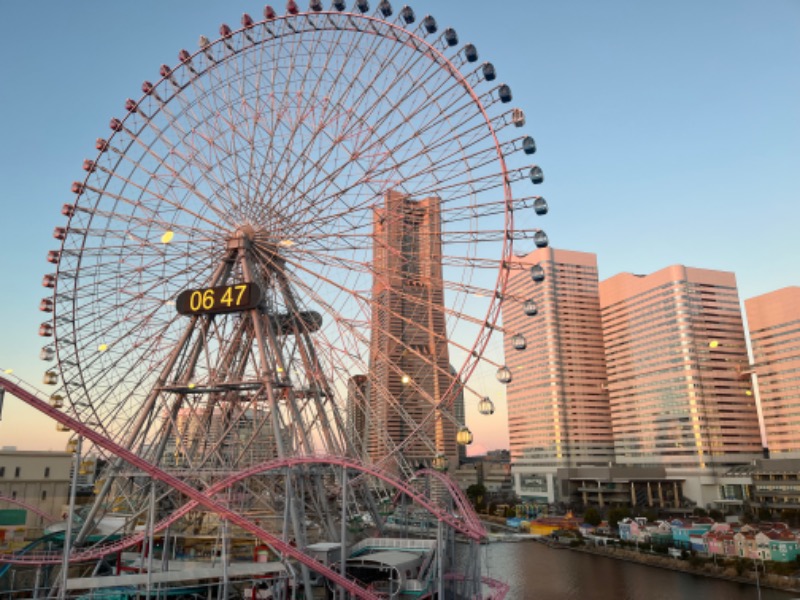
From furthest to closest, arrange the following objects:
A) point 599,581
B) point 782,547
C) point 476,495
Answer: point 476,495 → point 599,581 → point 782,547

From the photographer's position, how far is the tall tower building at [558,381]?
121 m

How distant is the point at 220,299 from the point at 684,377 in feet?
302

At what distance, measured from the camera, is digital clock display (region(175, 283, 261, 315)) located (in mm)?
32281

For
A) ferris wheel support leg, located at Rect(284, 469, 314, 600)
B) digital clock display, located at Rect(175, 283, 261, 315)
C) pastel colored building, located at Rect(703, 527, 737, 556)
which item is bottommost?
pastel colored building, located at Rect(703, 527, 737, 556)

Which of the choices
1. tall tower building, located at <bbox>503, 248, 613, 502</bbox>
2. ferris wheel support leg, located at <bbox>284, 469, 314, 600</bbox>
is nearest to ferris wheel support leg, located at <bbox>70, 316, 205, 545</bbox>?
ferris wheel support leg, located at <bbox>284, 469, 314, 600</bbox>

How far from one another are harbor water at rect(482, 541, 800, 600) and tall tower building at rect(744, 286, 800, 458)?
45848 mm

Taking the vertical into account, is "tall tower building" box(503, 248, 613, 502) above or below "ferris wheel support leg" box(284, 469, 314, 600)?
above

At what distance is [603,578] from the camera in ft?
181

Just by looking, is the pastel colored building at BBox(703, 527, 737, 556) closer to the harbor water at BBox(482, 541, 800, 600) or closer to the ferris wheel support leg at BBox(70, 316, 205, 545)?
the harbor water at BBox(482, 541, 800, 600)

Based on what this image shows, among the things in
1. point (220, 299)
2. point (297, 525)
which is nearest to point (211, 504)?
point (297, 525)

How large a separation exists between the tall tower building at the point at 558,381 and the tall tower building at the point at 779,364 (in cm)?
3078

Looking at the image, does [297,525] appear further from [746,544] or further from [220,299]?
[746,544]

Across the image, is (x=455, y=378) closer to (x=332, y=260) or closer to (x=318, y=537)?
Result: (x=332, y=260)

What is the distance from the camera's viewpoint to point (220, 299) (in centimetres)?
3284
